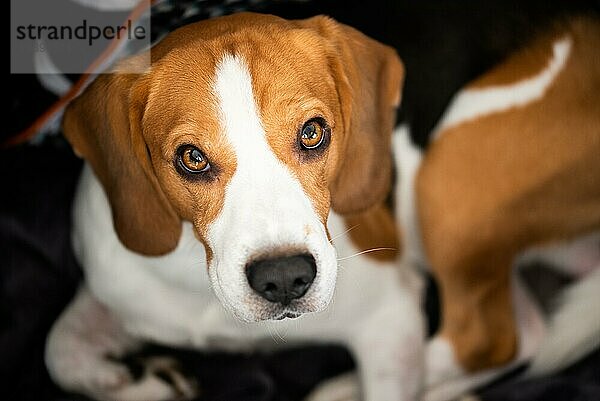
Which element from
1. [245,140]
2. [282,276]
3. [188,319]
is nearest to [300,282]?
[282,276]

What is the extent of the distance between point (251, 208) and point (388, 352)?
31.7 inches

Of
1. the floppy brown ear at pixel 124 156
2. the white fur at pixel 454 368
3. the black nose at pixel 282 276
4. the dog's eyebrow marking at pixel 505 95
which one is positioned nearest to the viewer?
the black nose at pixel 282 276

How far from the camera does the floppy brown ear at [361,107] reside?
→ 1.84m

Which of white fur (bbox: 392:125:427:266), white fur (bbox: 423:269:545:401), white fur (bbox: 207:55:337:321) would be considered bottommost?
white fur (bbox: 423:269:545:401)

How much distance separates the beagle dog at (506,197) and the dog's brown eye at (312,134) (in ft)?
2.07

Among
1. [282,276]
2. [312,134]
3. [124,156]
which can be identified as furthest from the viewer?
[124,156]

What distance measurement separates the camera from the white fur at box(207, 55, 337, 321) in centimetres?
157

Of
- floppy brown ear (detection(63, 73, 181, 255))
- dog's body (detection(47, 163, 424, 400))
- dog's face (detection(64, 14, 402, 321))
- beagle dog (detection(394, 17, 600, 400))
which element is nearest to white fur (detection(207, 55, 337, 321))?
dog's face (detection(64, 14, 402, 321))

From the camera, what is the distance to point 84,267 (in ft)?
7.56

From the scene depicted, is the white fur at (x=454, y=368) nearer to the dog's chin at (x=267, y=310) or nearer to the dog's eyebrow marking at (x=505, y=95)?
the dog's eyebrow marking at (x=505, y=95)

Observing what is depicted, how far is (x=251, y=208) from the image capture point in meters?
1.57

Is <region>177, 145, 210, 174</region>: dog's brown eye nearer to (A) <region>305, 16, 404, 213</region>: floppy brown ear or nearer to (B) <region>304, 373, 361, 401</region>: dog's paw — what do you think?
(A) <region>305, 16, 404, 213</region>: floppy brown ear

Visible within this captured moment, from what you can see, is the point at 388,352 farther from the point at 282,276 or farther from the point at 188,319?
the point at 282,276

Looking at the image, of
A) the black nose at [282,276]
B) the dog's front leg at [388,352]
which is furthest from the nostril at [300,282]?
the dog's front leg at [388,352]
